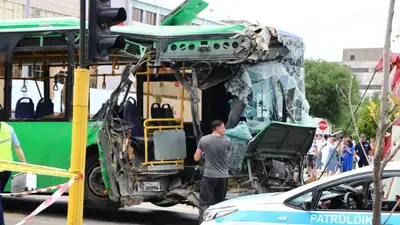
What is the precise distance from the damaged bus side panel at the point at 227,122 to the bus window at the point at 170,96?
178 millimetres

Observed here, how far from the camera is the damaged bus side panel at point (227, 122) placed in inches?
417

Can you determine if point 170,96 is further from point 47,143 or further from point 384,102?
point 384,102

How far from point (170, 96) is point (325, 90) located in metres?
54.7

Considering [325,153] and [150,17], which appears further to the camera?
[150,17]

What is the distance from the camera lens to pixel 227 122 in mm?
10922

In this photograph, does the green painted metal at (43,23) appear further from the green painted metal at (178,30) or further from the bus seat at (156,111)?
the bus seat at (156,111)

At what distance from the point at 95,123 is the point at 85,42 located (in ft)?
13.7

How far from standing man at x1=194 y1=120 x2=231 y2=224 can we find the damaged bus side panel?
718mm

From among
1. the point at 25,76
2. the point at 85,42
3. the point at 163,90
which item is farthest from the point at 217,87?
the point at 85,42

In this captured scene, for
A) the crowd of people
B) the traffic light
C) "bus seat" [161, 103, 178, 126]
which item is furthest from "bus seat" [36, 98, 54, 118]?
the crowd of people

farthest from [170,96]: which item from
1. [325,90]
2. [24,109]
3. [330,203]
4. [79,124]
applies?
[325,90]

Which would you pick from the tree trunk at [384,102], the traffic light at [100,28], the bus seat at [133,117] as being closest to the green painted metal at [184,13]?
the bus seat at [133,117]

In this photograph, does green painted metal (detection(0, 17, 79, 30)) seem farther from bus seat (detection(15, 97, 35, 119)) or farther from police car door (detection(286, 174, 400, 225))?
police car door (detection(286, 174, 400, 225))

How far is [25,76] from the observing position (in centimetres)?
1280
